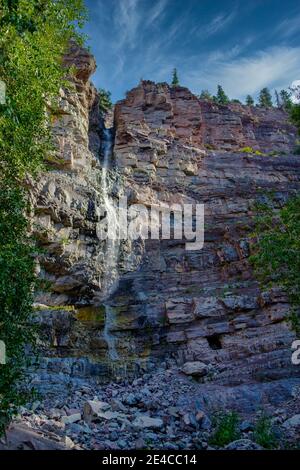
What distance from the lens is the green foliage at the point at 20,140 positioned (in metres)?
10.4

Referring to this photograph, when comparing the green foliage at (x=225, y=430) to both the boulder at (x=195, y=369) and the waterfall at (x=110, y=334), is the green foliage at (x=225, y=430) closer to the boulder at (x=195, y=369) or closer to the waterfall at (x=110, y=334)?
the boulder at (x=195, y=369)

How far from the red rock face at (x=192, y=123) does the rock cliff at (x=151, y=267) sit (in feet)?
3.84

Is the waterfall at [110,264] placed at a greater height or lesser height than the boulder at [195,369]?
greater

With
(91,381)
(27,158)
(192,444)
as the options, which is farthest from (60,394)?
(27,158)

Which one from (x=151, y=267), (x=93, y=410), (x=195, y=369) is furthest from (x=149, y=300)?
(x=93, y=410)

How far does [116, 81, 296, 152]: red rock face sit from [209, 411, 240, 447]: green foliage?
99.0 feet

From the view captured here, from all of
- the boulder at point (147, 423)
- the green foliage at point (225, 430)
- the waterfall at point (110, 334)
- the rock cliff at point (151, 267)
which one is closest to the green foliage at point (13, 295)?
the boulder at point (147, 423)

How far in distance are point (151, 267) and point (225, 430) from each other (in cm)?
1713

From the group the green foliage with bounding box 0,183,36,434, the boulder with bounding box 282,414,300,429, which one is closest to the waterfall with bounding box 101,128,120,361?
the boulder with bounding box 282,414,300,429

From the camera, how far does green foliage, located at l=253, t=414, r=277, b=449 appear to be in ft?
41.8

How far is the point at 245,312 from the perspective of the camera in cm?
2562

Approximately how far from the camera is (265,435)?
42.7 feet
